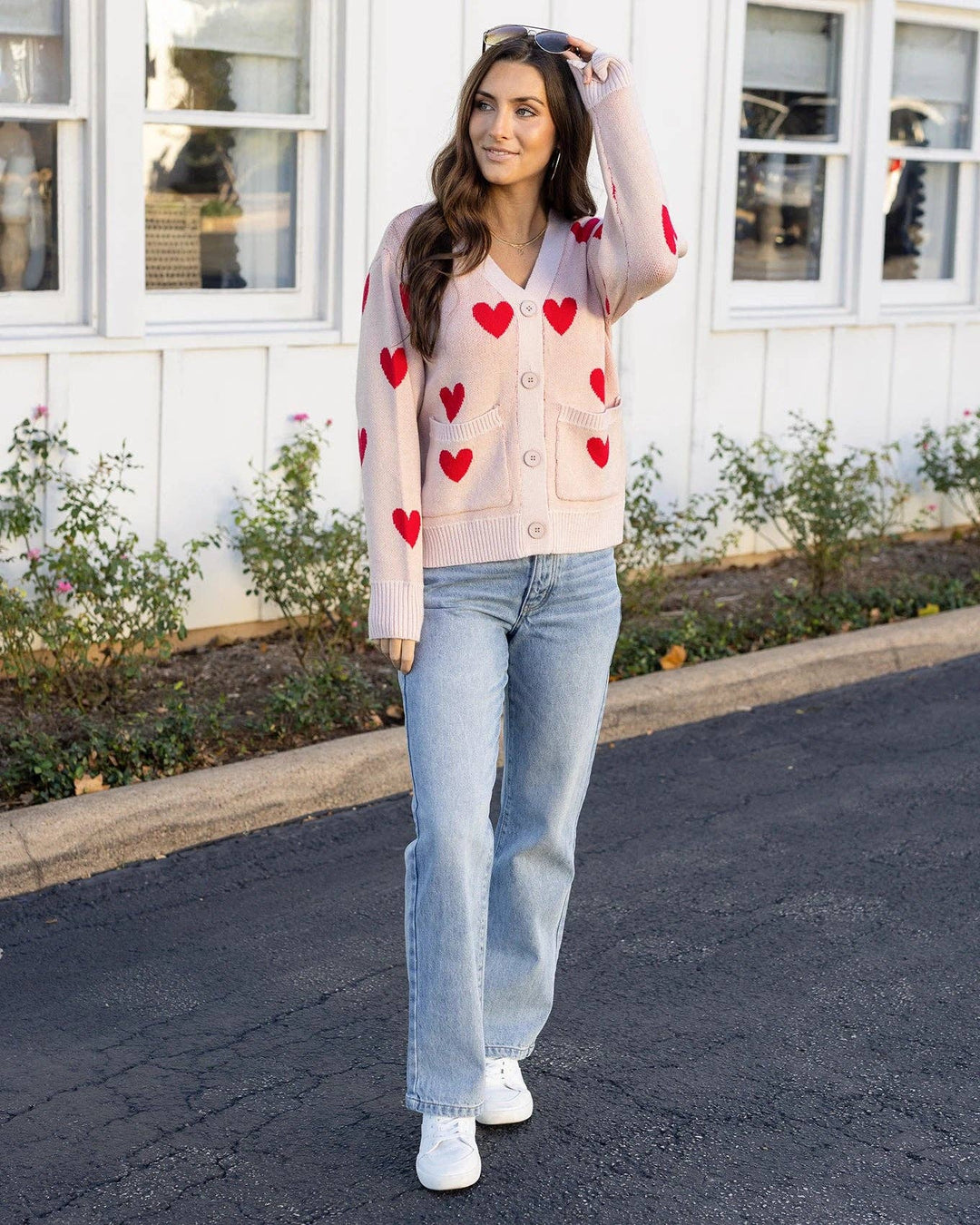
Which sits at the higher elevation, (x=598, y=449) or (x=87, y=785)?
(x=598, y=449)

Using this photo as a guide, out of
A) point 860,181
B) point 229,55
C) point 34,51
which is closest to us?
point 34,51

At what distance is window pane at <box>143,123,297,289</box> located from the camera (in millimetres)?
→ 6609

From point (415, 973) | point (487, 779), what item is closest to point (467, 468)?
point (487, 779)

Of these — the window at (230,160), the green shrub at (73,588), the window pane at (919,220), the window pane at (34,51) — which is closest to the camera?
the green shrub at (73,588)

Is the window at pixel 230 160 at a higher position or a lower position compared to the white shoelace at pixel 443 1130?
Answer: higher

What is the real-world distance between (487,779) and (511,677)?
0.76 ft

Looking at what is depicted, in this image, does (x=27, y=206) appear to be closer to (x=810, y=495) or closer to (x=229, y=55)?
(x=229, y=55)

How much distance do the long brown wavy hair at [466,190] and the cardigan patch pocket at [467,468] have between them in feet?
0.52

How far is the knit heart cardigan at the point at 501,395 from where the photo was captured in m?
3.10

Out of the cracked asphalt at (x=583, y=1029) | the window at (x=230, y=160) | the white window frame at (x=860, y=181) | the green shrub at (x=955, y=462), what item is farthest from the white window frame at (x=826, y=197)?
the cracked asphalt at (x=583, y=1029)

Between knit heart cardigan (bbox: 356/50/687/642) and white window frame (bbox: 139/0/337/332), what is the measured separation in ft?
11.8

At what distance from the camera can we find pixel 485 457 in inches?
124

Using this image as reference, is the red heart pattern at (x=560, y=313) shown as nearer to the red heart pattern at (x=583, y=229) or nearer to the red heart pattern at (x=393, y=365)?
the red heart pattern at (x=583, y=229)

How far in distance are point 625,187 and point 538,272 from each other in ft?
0.72
